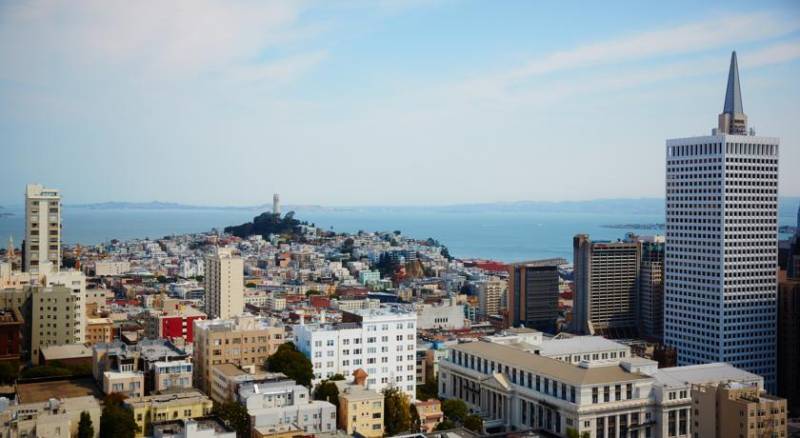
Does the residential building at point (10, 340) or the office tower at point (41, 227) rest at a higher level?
the office tower at point (41, 227)

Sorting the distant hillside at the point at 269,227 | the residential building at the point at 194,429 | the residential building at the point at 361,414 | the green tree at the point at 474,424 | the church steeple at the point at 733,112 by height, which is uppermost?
the church steeple at the point at 733,112

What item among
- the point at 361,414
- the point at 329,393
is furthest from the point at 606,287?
the point at 361,414

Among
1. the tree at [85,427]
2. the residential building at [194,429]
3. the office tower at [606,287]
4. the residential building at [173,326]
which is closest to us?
the residential building at [194,429]

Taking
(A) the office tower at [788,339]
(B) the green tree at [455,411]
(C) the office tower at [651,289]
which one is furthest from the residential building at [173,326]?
(A) the office tower at [788,339]

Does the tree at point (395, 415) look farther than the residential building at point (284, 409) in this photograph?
Yes

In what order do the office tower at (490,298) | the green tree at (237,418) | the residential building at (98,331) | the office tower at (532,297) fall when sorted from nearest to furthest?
the green tree at (237,418) < the residential building at (98,331) < the office tower at (532,297) < the office tower at (490,298)

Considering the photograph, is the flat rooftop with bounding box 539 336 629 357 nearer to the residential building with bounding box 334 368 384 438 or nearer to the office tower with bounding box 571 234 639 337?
the residential building with bounding box 334 368 384 438

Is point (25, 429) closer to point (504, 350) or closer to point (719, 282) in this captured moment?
point (504, 350)

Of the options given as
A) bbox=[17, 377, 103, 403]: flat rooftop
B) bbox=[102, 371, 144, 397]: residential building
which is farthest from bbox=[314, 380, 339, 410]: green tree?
bbox=[17, 377, 103, 403]: flat rooftop

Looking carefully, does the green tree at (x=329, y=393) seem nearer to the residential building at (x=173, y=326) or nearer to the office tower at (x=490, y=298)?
the residential building at (x=173, y=326)
